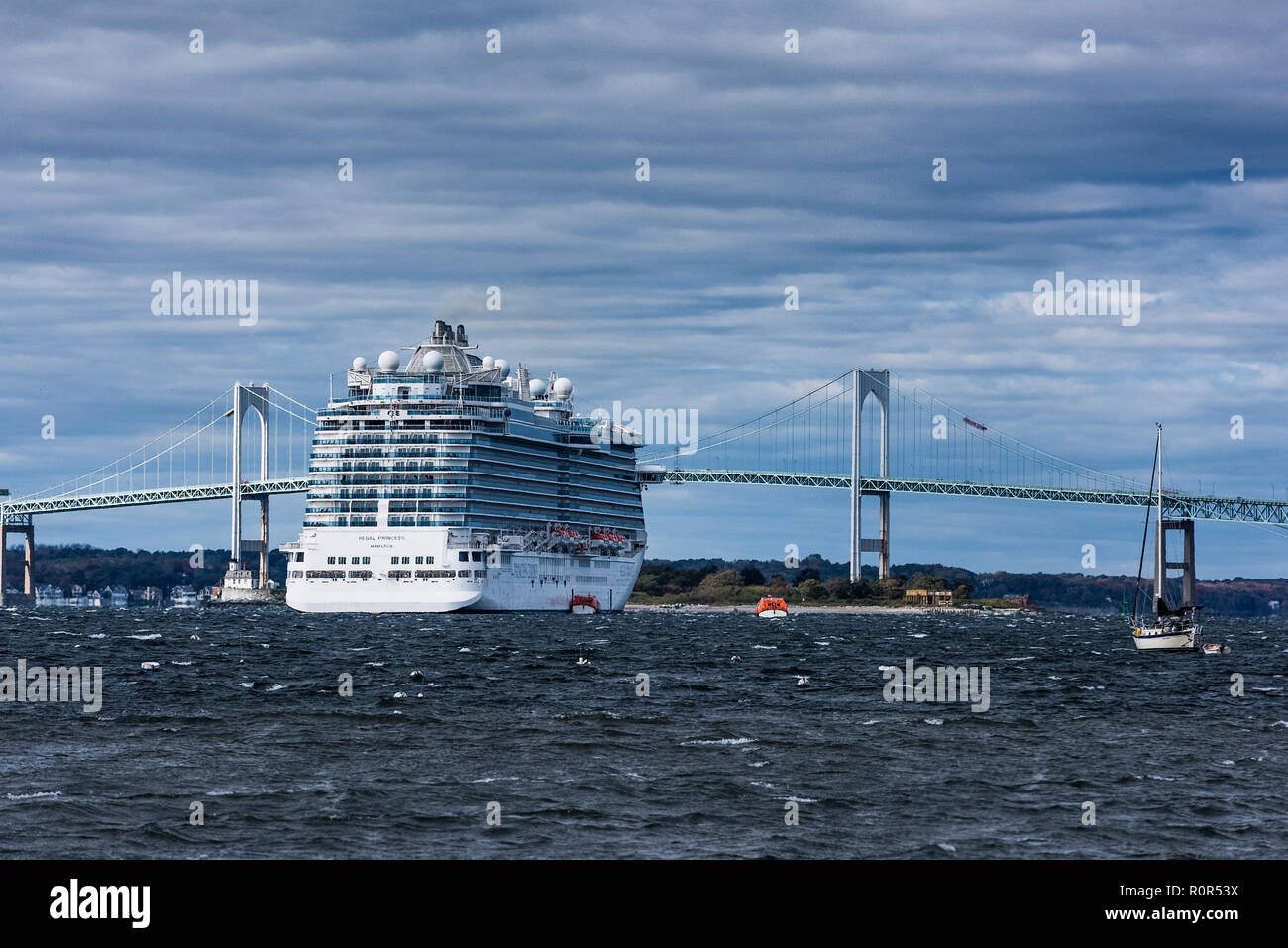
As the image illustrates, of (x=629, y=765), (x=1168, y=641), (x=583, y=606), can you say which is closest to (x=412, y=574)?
(x=583, y=606)

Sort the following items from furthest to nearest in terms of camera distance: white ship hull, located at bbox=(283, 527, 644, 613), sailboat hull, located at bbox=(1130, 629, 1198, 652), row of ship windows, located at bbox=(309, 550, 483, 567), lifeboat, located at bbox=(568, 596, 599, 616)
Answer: lifeboat, located at bbox=(568, 596, 599, 616), row of ship windows, located at bbox=(309, 550, 483, 567), white ship hull, located at bbox=(283, 527, 644, 613), sailboat hull, located at bbox=(1130, 629, 1198, 652)

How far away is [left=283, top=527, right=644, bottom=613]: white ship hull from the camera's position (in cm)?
11644

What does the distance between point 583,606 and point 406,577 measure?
2070 centimetres

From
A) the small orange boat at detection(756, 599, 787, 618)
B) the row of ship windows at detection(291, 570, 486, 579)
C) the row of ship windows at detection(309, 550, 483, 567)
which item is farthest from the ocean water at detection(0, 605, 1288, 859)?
the small orange boat at detection(756, 599, 787, 618)

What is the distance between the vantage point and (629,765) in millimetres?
28688

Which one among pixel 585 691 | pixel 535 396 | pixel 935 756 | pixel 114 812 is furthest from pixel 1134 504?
pixel 114 812

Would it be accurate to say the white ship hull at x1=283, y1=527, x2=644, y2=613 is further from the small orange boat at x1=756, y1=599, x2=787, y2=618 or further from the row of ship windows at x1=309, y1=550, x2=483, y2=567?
the small orange boat at x1=756, y1=599, x2=787, y2=618

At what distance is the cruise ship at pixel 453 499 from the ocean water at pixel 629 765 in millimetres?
60548

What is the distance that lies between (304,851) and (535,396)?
460 ft

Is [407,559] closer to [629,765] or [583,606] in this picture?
[583,606]

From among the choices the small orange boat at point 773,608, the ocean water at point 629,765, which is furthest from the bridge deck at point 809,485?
the ocean water at point 629,765

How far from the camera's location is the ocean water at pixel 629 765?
21.4m

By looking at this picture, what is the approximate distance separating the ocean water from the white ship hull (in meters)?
58.5
